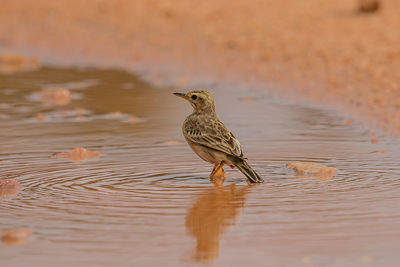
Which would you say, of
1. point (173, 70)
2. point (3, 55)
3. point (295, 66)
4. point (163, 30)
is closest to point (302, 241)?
point (295, 66)

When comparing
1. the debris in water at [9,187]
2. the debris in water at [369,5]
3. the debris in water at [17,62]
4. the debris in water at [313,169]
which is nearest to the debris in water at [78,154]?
the debris in water at [9,187]

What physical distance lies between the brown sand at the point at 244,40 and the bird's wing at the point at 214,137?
2300mm

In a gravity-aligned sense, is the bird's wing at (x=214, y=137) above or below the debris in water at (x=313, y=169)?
above

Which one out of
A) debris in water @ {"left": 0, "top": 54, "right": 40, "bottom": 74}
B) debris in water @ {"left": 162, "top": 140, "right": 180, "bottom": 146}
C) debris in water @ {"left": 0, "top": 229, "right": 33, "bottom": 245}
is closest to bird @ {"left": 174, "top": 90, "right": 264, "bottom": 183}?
debris in water @ {"left": 162, "top": 140, "right": 180, "bottom": 146}

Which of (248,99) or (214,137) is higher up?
(248,99)

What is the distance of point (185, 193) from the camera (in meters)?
5.82

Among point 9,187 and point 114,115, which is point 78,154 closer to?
point 9,187

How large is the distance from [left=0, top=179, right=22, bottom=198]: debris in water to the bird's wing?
1.31 meters

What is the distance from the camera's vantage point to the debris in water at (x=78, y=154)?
7125 millimetres

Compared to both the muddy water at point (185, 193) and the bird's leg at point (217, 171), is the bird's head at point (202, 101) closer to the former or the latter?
the muddy water at point (185, 193)

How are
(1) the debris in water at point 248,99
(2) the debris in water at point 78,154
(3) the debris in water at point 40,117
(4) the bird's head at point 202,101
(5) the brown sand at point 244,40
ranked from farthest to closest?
(5) the brown sand at point 244,40 < (1) the debris in water at point 248,99 < (3) the debris in water at point 40,117 < (2) the debris in water at point 78,154 < (4) the bird's head at point 202,101

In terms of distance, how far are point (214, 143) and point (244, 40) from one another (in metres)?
8.02

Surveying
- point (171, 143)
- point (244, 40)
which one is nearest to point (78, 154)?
point (171, 143)

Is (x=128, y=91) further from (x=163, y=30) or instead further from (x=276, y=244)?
(x=276, y=244)
